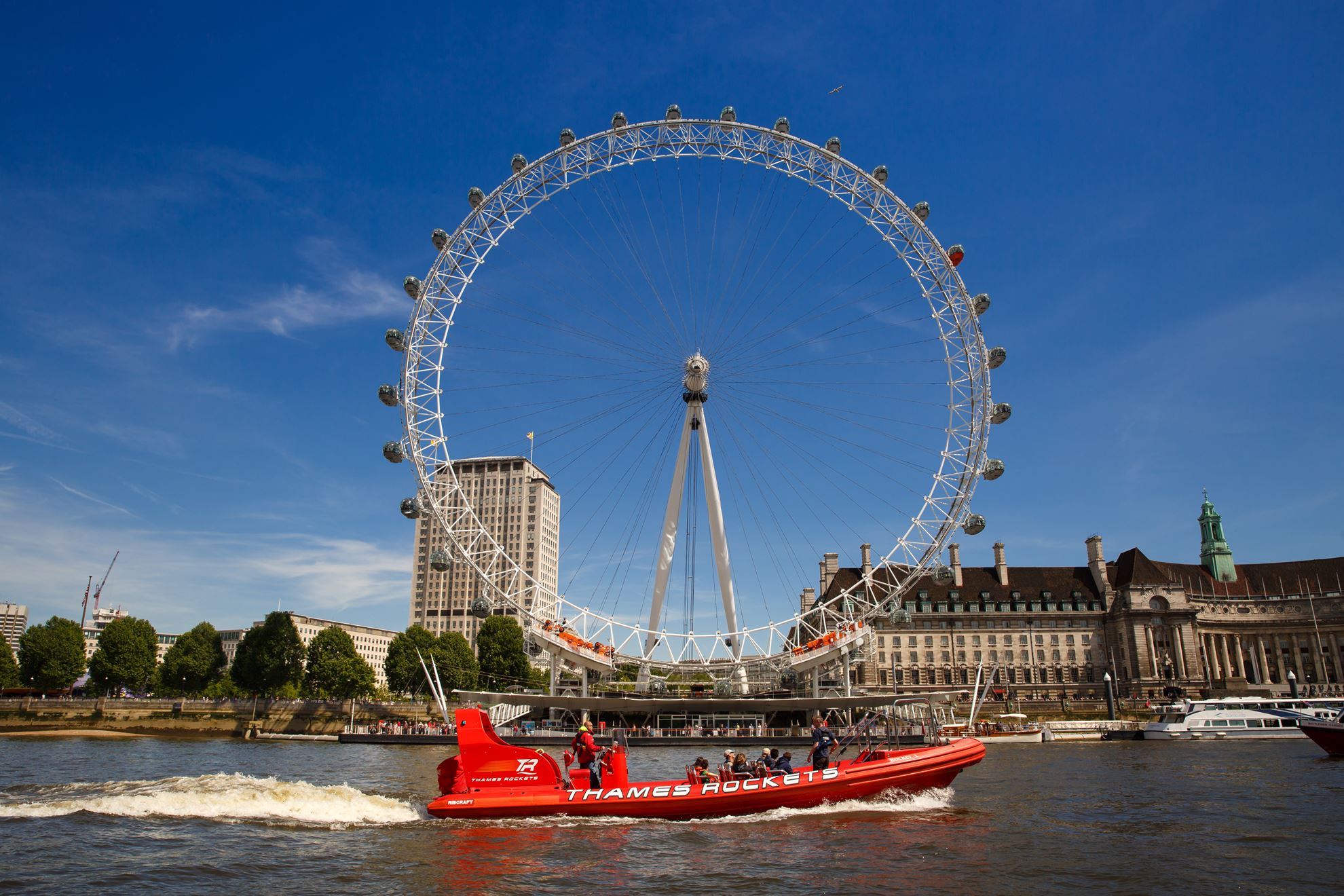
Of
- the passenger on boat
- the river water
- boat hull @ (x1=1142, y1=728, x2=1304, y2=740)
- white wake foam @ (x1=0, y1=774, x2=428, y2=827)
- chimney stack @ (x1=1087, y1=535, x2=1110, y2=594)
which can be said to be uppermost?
chimney stack @ (x1=1087, y1=535, x2=1110, y2=594)

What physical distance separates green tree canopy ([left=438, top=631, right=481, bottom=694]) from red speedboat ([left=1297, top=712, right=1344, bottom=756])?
285ft

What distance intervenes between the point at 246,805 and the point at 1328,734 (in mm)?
58996

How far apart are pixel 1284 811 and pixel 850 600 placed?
4059 cm

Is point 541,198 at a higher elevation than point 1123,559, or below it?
higher

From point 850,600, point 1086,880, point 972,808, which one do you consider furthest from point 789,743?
point 1086,880

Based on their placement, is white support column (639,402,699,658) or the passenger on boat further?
white support column (639,402,699,658)

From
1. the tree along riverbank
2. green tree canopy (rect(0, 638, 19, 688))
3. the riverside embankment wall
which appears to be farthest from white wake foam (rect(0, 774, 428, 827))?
green tree canopy (rect(0, 638, 19, 688))

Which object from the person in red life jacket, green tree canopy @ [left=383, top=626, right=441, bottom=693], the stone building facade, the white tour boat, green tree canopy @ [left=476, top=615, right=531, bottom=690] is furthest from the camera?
the stone building facade

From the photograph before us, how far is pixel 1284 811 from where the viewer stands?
31.4 metres

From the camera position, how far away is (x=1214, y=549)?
492 ft

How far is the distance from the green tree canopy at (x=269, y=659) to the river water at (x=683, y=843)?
226ft

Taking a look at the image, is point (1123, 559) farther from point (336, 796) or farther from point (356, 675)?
point (336, 796)

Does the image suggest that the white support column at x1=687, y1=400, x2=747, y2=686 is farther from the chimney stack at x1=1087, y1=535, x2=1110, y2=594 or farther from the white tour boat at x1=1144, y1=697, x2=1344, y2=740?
the chimney stack at x1=1087, y1=535, x2=1110, y2=594

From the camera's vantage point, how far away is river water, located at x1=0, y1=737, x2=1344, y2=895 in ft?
68.7
